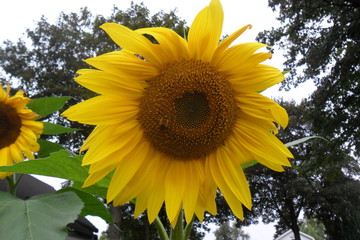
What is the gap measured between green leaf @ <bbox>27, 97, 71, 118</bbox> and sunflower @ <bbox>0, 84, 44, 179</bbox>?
5cm

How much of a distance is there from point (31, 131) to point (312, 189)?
22.2 meters

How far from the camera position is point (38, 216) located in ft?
1.70

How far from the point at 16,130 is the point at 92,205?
88 centimetres

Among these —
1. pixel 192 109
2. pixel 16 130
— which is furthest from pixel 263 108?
pixel 16 130

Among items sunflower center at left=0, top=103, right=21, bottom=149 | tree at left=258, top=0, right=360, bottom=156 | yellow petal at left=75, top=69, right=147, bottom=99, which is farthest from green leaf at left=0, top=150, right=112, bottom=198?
tree at left=258, top=0, right=360, bottom=156

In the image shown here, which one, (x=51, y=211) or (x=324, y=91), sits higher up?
(x=324, y=91)

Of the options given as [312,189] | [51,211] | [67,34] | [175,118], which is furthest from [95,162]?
[312,189]

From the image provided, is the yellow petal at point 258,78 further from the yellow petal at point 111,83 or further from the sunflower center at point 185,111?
the yellow petal at point 111,83

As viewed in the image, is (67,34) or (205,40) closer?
(205,40)

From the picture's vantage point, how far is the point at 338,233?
78.3 feet

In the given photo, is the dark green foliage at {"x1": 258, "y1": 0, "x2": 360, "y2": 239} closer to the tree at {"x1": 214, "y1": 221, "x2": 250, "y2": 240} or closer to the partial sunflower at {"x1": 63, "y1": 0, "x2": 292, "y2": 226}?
the partial sunflower at {"x1": 63, "y1": 0, "x2": 292, "y2": 226}

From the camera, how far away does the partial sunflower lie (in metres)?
0.71

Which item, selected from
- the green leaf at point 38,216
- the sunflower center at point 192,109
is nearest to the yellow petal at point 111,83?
the sunflower center at point 192,109

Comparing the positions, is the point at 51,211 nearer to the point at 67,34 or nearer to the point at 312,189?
the point at 67,34
